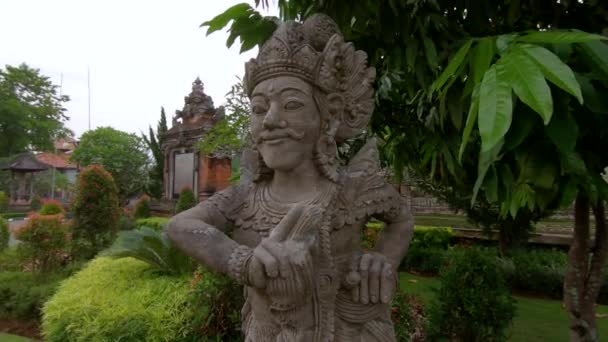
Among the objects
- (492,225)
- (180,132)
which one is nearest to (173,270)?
(492,225)

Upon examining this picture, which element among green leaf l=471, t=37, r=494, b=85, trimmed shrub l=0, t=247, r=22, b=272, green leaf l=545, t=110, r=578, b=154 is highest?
green leaf l=471, t=37, r=494, b=85

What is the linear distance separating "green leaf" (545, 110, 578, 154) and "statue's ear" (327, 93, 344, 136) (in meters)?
0.96

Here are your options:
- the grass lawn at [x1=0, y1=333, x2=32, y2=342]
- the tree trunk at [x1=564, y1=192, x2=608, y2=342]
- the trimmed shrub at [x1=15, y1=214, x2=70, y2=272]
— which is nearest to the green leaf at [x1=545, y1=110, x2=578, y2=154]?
the tree trunk at [x1=564, y1=192, x2=608, y2=342]

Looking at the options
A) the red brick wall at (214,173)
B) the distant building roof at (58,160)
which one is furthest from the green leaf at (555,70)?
the distant building roof at (58,160)

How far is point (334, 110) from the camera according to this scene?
1.97 m

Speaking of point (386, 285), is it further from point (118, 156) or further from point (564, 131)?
point (118, 156)

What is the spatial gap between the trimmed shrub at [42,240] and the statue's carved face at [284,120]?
26.1 feet

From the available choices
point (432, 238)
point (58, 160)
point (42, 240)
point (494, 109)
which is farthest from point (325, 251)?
point (58, 160)

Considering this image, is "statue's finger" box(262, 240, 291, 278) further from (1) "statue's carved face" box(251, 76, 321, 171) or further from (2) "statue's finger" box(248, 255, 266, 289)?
(1) "statue's carved face" box(251, 76, 321, 171)

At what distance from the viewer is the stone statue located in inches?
69.2

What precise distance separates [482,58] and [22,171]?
34990mm

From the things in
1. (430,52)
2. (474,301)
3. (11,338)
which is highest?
(430,52)

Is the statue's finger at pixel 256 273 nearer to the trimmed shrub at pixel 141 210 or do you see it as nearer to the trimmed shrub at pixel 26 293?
the trimmed shrub at pixel 26 293

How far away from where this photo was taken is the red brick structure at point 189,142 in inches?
716
